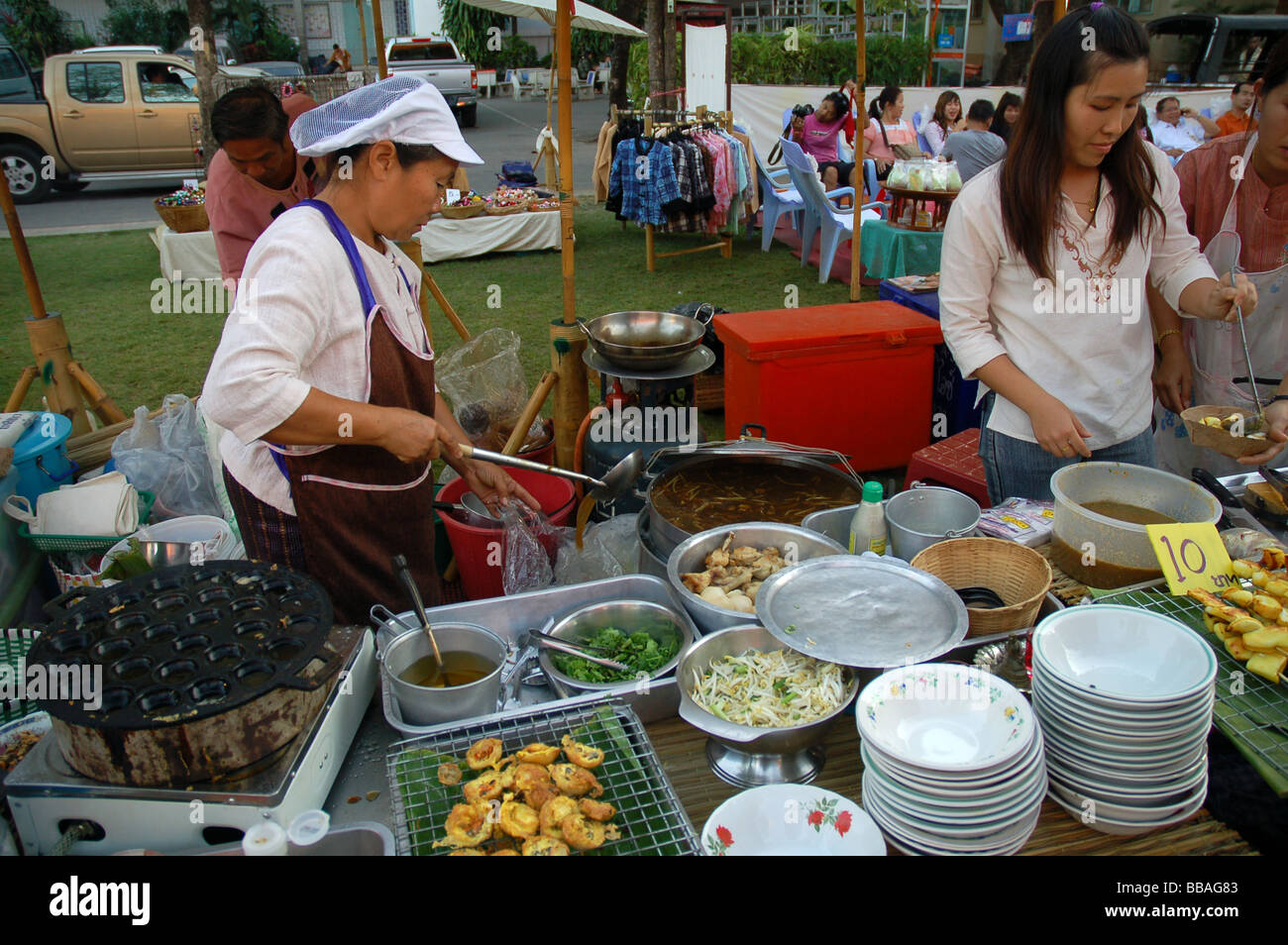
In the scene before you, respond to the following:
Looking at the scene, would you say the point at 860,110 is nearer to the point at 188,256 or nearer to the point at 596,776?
the point at 596,776

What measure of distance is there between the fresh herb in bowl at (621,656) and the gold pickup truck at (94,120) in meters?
13.7

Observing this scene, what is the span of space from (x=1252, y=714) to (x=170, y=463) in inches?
158

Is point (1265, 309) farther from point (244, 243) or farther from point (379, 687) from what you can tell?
point (244, 243)

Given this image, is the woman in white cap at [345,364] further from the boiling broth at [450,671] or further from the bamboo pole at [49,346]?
the bamboo pole at [49,346]

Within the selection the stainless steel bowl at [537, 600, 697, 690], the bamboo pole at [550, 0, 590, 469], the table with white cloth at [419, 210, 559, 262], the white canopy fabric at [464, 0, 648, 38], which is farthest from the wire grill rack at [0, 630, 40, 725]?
the white canopy fabric at [464, 0, 648, 38]

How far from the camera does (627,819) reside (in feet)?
4.88

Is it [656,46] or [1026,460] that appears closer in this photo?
[1026,460]

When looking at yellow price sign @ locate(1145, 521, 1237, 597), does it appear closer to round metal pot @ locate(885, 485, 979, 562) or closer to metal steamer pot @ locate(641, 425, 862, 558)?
round metal pot @ locate(885, 485, 979, 562)

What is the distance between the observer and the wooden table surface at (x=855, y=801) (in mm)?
1471

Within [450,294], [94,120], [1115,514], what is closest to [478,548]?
[1115,514]

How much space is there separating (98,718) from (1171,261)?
8.94ft

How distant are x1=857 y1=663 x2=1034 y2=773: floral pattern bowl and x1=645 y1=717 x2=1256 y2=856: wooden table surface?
0.62ft

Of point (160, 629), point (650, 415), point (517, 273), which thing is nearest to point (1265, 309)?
point (650, 415)

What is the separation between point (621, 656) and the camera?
1931 millimetres
